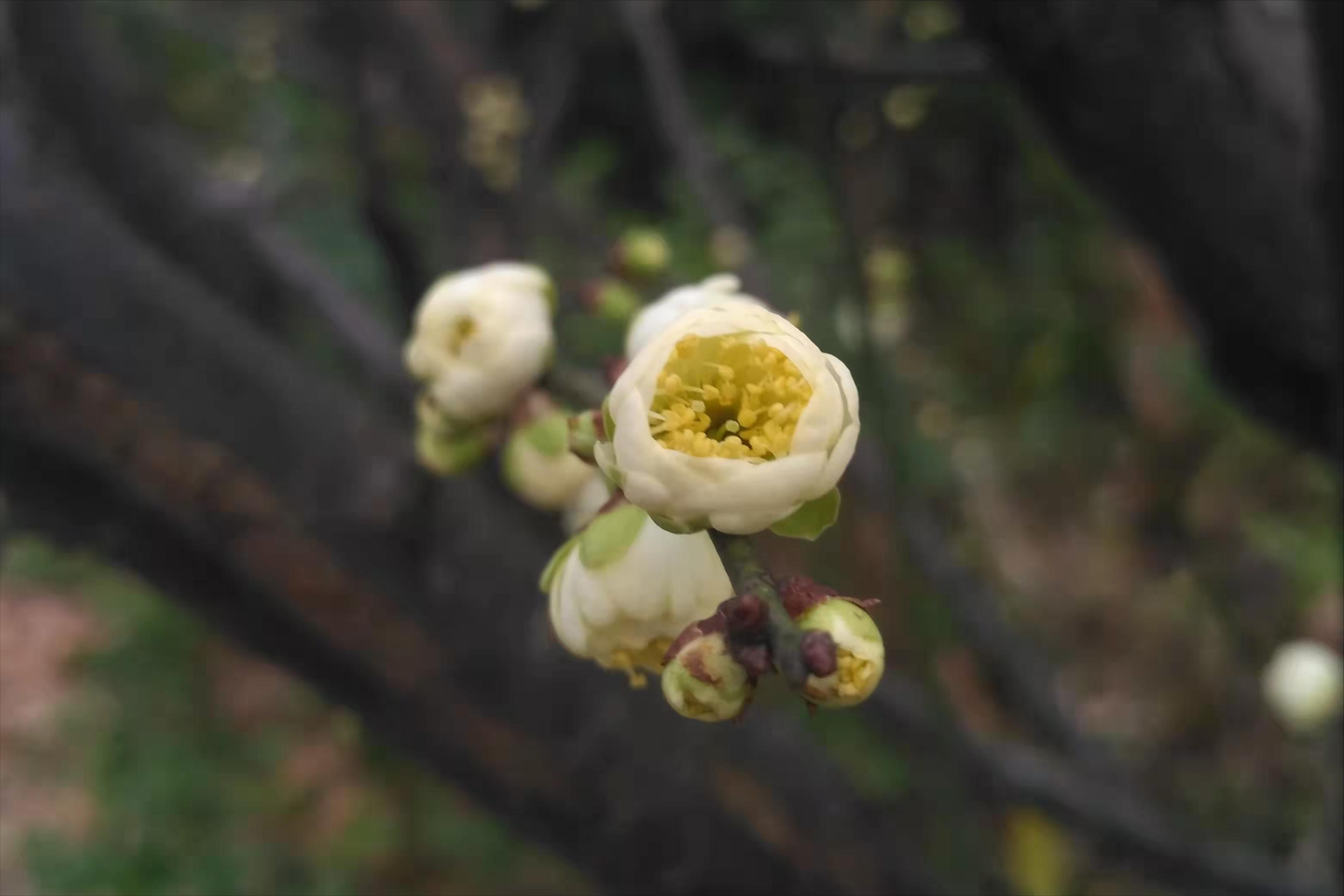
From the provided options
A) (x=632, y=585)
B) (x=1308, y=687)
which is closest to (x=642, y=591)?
(x=632, y=585)

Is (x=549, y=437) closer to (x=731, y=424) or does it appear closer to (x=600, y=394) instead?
(x=600, y=394)

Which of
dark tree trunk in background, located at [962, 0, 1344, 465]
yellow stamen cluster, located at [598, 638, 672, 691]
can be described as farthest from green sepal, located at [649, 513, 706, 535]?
dark tree trunk in background, located at [962, 0, 1344, 465]

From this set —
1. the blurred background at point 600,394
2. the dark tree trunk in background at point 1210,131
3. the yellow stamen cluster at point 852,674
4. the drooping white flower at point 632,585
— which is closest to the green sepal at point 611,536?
the drooping white flower at point 632,585

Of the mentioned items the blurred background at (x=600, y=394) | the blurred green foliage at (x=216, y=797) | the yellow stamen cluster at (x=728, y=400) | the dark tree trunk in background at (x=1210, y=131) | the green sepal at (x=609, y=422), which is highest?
the dark tree trunk in background at (x=1210, y=131)

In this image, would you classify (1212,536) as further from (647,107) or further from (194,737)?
(194,737)

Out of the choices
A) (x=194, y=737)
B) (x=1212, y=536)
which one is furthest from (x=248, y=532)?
(x=1212, y=536)

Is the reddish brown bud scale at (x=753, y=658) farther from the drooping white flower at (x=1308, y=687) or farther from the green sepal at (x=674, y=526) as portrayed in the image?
the drooping white flower at (x=1308, y=687)
